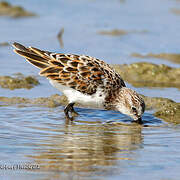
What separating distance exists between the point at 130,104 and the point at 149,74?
3.31 metres

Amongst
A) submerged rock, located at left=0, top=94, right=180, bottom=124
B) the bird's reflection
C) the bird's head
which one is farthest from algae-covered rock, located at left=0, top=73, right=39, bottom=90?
the bird's reflection

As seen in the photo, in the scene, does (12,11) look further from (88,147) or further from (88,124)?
(88,147)

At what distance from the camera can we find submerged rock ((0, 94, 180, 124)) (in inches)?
418

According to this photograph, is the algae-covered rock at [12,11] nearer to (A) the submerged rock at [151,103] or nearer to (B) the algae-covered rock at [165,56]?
(B) the algae-covered rock at [165,56]

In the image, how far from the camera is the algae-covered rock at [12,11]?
18.6 meters

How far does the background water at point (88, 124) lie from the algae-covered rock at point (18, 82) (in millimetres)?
224

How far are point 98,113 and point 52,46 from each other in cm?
501

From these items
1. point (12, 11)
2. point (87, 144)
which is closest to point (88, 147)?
point (87, 144)

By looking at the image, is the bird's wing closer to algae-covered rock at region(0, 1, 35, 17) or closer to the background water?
the background water

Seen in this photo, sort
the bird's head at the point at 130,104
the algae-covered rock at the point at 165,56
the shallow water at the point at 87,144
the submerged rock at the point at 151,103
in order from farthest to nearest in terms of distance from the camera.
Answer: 1. the algae-covered rock at the point at 165,56
2. the submerged rock at the point at 151,103
3. the bird's head at the point at 130,104
4. the shallow water at the point at 87,144

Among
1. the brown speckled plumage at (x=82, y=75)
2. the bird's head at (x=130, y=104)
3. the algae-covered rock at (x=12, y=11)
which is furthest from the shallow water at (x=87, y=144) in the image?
→ the algae-covered rock at (x=12, y=11)

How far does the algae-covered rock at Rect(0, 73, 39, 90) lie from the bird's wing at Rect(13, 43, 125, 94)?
1923 millimetres

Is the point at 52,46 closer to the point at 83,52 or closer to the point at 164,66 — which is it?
the point at 83,52

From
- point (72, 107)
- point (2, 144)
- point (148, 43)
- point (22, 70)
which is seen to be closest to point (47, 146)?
point (2, 144)
